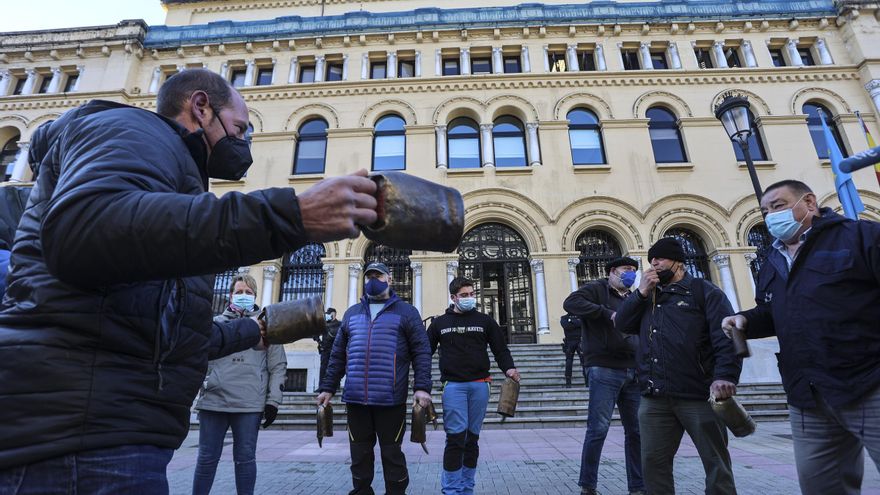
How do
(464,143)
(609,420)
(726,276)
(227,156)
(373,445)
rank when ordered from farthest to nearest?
(464,143) → (726,276) → (609,420) → (373,445) → (227,156)

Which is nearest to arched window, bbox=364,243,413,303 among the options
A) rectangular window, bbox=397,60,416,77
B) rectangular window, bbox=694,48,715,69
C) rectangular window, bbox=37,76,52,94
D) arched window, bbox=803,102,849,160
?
rectangular window, bbox=397,60,416,77

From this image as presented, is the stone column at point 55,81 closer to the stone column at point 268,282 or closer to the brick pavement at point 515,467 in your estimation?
the stone column at point 268,282

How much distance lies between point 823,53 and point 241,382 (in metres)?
21.5

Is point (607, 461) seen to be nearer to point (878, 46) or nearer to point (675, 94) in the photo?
point (675, 94)

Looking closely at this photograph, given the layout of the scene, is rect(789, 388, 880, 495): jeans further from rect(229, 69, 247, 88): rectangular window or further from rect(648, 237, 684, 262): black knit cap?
rect(229, 69, 247, 88): rectangular window

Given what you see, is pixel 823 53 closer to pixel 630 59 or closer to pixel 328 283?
pixel 630 59

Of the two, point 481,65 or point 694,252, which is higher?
point 481,65

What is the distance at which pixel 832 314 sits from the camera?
8.34ft

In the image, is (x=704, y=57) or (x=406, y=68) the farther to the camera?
(x=406, y=68)

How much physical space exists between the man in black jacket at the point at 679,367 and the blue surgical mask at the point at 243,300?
3.39 m

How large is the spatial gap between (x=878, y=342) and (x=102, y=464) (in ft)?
11.5

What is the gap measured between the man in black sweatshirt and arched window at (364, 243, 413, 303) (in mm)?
9073

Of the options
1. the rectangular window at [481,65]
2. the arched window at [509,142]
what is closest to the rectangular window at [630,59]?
the arched window at [509,142]

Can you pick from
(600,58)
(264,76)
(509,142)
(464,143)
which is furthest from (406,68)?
(600,58)
